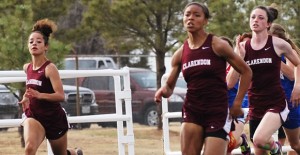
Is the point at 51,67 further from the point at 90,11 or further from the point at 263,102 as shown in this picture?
the point at 90,11

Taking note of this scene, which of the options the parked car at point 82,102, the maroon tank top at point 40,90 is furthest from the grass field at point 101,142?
the maroon tank top at point 40,90

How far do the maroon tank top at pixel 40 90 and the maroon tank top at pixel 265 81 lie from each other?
7.64 feet

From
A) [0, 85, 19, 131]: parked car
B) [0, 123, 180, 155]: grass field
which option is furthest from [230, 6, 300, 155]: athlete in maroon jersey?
[0, 85, 19, 131]: parked car

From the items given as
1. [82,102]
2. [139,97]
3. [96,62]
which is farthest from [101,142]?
[96,62]

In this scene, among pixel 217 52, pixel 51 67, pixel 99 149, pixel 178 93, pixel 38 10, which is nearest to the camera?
pixel 217 52

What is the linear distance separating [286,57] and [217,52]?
2.28 m

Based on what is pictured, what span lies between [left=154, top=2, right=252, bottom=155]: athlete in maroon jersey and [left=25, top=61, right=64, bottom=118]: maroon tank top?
1.82 metres

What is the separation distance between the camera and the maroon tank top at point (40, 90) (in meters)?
10.8

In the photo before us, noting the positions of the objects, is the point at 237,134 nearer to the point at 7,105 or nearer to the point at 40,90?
the point at 40,90

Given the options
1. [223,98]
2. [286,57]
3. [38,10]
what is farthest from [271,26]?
[38,10]

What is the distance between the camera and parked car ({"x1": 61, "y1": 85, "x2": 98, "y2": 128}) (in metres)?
24.4

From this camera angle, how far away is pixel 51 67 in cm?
1085

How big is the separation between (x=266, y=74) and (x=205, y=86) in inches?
81.7

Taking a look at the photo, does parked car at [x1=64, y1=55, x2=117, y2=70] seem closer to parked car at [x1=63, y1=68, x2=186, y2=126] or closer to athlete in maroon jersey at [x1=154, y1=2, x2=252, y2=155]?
parked car at [x1=63, y1=68, x2=186, y2=126]
